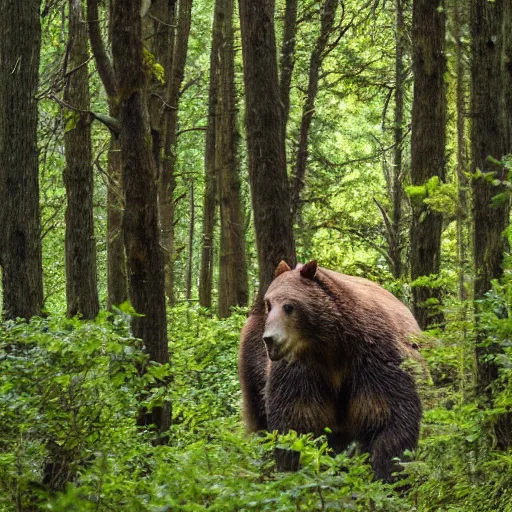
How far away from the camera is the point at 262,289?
10.3m

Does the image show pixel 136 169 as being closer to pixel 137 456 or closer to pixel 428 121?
pixel 137 456

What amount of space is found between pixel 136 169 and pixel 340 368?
110 inches

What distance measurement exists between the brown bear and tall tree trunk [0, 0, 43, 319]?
3.24 m

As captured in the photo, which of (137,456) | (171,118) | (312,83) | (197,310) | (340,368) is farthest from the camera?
(197,310)

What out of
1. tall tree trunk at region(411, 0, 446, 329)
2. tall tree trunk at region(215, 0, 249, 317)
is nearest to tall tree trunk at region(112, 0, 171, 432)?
tall tree trunk at region(411, 0, 446, 329)

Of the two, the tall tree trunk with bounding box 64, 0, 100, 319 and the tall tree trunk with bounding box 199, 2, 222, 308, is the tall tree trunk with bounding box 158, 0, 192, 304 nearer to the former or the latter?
the tall tree trunk with bounding box 199, 2, 222, 308

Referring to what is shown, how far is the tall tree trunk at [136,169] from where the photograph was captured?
8.88m

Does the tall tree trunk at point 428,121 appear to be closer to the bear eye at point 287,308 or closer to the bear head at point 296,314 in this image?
the bear head at point 296,314

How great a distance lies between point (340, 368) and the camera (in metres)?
8.08

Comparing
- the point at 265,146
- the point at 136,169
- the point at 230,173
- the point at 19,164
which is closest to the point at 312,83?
the point at 230,173

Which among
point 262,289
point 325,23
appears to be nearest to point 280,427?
point 262,289

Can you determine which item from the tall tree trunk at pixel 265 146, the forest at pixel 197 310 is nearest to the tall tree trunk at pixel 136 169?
the forest at pixel 197 310

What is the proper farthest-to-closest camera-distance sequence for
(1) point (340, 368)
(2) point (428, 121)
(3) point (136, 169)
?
(2) point (428, 121), (3) point (136, 169), (1) point (340, 368)

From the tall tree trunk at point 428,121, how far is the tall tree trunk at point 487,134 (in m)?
5.95
